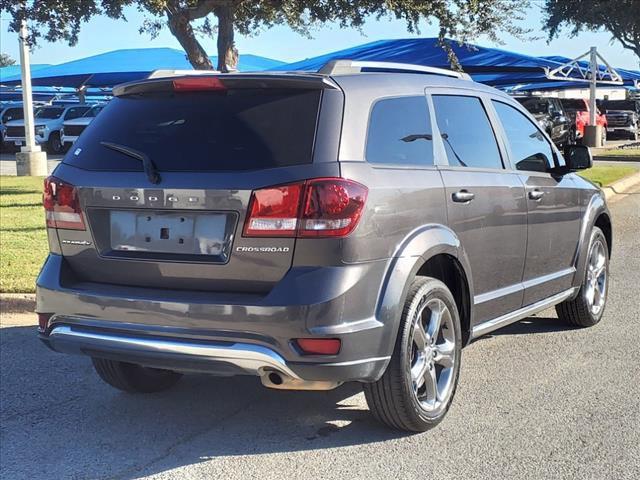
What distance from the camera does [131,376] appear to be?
4961 mm

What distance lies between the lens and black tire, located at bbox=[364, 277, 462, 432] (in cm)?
400

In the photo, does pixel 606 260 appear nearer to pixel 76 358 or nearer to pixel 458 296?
pixel 458 296

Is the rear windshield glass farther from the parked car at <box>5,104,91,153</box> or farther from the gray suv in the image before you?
the parked car at <box>5,104,91,153</box>

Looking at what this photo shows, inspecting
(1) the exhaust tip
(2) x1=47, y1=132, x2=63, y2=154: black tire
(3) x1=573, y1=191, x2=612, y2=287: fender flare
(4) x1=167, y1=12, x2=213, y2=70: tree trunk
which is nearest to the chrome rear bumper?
(1) the exhaust tip

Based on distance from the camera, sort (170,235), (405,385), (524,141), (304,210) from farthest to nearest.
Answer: (524,141) → (405,385) → (170,235) → (304,210)

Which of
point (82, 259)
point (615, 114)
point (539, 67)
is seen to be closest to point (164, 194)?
point (82, 259)

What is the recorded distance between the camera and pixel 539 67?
26.0 meters

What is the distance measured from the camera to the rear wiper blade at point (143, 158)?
3953 mm

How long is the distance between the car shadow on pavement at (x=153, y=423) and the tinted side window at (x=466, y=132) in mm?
1552

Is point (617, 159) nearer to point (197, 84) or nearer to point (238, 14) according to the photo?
→ point (238, 14)

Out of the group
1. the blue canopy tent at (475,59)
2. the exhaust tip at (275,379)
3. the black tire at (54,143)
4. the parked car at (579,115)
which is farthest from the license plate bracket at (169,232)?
the black tire at (54,143)

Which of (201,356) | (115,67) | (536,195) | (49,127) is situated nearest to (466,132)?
(536,195)

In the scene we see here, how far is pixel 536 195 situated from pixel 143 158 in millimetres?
2624

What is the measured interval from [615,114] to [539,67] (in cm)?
1202
